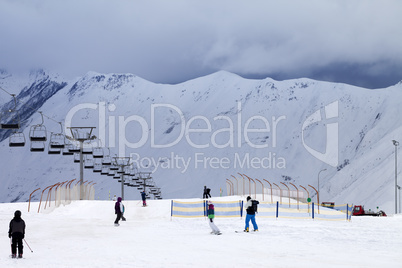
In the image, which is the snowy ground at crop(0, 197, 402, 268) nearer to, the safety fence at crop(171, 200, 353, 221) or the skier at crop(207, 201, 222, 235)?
the skier at crop(207, 201, 222, 235)

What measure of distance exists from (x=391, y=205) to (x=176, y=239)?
8602 cm

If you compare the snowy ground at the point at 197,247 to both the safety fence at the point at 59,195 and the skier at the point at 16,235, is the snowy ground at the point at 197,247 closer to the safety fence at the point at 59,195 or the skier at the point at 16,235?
the skier at the point at 16,235

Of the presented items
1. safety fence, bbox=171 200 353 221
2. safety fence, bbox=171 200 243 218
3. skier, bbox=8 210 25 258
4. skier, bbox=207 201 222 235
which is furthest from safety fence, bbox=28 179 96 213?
skier, bbox=8 210 25 258

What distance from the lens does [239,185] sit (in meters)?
54.7

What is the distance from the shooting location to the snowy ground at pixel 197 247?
16.4m

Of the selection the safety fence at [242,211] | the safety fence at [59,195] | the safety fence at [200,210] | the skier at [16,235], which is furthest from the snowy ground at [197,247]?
the safety fence at [59,195]

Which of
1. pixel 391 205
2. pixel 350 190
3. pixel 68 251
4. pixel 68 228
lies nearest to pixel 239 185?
pixel 68 228

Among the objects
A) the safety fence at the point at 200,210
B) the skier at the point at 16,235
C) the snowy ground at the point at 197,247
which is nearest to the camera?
the snowy ground at the point at 197,247

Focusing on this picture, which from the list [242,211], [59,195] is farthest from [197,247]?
[59,195]

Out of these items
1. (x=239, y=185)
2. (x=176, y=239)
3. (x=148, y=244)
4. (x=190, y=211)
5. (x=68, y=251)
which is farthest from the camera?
(x=239, y=185)

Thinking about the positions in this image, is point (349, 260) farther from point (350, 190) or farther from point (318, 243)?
point (350, 190)

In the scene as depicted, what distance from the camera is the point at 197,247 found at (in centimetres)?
2062

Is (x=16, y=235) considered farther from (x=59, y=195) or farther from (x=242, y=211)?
(x=59, y=195)

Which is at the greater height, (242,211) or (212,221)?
(212,221)
